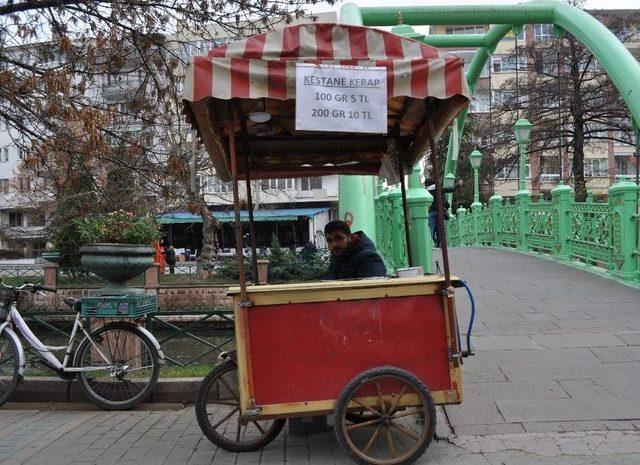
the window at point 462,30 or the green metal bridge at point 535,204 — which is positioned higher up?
the window at point 462,30

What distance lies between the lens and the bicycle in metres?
5.11

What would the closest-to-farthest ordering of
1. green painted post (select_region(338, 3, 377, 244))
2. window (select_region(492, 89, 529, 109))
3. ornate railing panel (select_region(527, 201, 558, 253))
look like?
green painted post (select_region(338, 3, 377, 244))
ornate railing panel (select_region(527, 201, 558, 253))
window (select_region(492, 89, 529, 109))

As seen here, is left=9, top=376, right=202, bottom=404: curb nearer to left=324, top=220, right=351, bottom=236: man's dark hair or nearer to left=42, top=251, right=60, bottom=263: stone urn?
left=324, top=220, right=351, bottom=236: man's dark hair

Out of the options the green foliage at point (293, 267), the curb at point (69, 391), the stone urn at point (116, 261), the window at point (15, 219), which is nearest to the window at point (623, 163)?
the green foliage at point (293, 267)

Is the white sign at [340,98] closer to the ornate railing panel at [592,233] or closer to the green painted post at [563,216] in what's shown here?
the ornate railing panel at [592,233]

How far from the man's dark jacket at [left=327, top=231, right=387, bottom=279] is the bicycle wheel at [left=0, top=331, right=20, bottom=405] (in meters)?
2.88

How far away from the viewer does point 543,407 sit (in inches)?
175

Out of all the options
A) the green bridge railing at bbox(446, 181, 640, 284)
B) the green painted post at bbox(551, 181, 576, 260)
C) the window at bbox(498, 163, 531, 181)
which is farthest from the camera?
the window at bbox(498, 163, 531, 181)

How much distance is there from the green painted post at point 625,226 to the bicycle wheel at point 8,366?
8730 mm

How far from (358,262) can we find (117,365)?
7.90 feet

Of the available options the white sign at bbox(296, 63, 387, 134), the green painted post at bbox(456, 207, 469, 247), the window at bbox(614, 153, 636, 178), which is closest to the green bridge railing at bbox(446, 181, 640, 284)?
the green painted post at bbox(456, 207, 469, 247)

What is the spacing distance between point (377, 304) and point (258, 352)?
0.82 meters

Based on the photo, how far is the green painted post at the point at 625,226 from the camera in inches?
356

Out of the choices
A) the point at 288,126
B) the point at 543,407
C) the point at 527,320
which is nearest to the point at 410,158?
the point at 288,126
